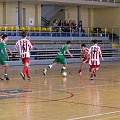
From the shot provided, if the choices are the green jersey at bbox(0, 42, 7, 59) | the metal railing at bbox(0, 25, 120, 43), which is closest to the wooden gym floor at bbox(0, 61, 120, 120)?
the green jersey at bbox(0, 42, 7, 59)

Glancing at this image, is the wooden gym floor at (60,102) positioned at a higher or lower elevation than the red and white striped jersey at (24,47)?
lower

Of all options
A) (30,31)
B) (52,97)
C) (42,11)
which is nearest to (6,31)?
(30,31)

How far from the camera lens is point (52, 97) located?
40.5 ft

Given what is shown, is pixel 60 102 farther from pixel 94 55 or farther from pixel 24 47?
pixel 94 55

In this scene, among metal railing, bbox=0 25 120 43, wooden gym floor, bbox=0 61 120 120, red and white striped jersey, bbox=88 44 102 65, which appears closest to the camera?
wooden gym floor, bbox=0 61 120 120

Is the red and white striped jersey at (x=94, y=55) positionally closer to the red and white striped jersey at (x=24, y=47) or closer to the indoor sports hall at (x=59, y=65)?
the indoor sports hall at (x=59, y=65)

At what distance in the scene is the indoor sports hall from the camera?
10.2 m

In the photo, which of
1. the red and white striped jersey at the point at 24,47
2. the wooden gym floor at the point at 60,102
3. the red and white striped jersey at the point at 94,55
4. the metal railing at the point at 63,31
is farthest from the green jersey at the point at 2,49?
the metal railing at the point at 63,31

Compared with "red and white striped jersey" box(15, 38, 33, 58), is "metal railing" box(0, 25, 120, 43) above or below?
above

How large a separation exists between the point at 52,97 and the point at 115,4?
33.9 m

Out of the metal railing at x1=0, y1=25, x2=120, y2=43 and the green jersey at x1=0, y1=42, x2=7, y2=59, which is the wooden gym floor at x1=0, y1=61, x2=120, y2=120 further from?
the metal railing at x1=0, y1=25, x2=120, y2=43

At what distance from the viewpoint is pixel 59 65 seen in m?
31.7

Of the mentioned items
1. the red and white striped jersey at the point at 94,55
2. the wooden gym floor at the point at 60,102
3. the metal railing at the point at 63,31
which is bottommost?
the wooden gym floor at the point at 60,102

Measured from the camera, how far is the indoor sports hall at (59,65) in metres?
10.2
